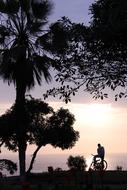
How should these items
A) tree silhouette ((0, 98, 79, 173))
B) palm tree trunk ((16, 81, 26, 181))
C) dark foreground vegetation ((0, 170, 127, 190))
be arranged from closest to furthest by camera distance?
dark foreground vegetation ((0, 170, 127, 190)) → palm tree trunk ((16, 81, 26, 181)) → tree silhouette ((0, 98, 79, 173))

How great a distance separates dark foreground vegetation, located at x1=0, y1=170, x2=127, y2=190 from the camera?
88.3ft

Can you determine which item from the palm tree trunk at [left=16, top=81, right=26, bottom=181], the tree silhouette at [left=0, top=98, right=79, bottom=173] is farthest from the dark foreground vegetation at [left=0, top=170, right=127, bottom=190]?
the tree silhouette at [left=0, top=98, right=79, bottom=173]

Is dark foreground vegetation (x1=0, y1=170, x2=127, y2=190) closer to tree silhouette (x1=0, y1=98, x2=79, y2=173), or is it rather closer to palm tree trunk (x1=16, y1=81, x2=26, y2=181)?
palm tree trunk (x1=16, y1=81, x2=26, y2=181)

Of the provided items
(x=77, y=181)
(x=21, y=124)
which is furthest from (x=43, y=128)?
(x=77, y=181)

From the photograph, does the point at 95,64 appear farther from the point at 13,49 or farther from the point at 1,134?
the point at 1,134

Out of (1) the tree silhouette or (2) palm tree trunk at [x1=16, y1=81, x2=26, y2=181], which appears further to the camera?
(1) the tree silhouette

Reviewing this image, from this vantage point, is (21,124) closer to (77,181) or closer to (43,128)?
(43,128)

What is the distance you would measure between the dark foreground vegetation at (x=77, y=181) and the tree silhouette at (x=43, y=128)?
5.88 metres

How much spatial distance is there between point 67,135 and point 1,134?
209 inches

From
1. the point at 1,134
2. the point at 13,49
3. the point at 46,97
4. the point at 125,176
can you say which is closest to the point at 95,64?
the point at 46,97

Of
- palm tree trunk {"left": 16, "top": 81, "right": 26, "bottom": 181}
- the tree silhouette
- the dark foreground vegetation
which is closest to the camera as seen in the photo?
the dark foreground vegetation

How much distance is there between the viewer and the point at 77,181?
28.8 meters

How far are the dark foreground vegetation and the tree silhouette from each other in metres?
5.88

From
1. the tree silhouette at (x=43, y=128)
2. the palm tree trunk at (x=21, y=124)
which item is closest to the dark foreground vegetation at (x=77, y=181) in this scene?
the palm tree trunk at (x=21, y=124)
